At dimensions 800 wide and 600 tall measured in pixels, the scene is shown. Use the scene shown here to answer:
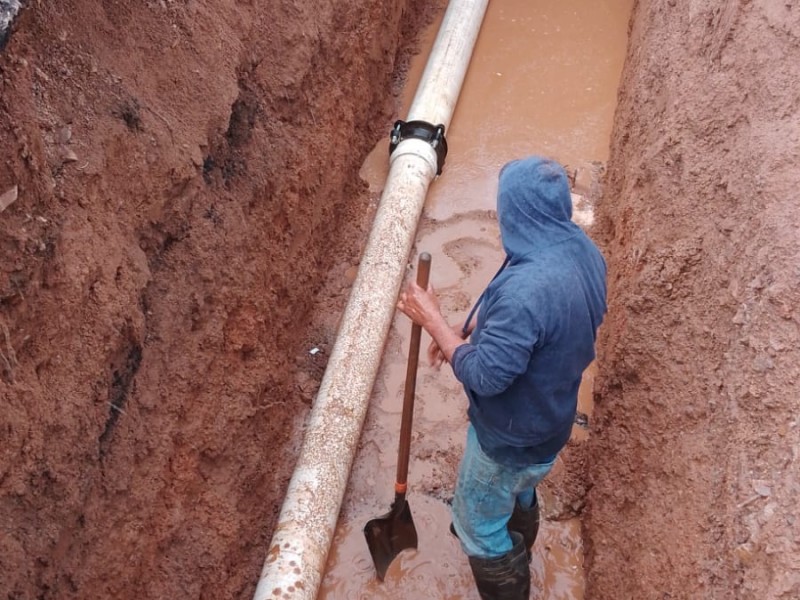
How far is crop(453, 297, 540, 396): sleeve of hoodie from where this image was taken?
222cm

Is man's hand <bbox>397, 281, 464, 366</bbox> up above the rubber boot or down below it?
above

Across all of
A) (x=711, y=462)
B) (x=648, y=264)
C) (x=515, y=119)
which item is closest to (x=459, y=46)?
(x=515, y=119)

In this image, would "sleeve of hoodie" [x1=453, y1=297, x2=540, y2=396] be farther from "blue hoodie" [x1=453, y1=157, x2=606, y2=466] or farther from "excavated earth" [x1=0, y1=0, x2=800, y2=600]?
"excavated earth" [x1=0, y1=0, x2=800, y2=600]

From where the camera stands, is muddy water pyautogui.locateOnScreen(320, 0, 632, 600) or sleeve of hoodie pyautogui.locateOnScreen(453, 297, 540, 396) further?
muddy water pyautogui.locateOnScreen(320, 0, 632, 600)

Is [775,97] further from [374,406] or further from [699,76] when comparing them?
[374,406]

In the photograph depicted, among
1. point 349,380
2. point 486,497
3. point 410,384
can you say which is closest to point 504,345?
point 486,497

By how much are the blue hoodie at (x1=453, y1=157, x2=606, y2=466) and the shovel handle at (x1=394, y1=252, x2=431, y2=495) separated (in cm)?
33

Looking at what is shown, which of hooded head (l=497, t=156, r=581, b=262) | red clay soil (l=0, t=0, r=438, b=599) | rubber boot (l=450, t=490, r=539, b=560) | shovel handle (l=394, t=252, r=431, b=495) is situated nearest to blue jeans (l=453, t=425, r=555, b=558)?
rubber boot (l=450, t=490, r=539, b=560)

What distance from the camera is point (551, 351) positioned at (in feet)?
7.79

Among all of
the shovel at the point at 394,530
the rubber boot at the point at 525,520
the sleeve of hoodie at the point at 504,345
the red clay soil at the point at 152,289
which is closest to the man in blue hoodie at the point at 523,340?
the sleeve of hoodie at the point at 504,345

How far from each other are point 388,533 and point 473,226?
8.24 ft

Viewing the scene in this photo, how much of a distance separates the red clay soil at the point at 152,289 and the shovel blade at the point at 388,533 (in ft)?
1.73

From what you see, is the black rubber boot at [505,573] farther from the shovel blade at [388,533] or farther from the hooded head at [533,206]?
the hooded head at [533,206]

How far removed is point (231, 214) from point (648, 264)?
2094mm
